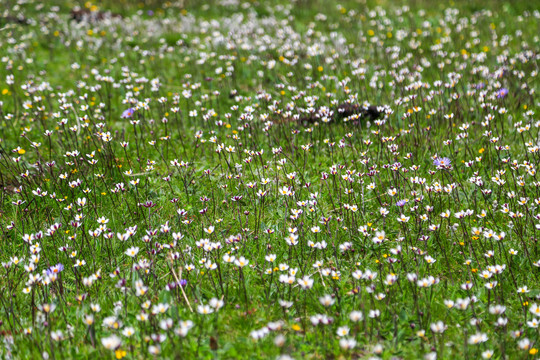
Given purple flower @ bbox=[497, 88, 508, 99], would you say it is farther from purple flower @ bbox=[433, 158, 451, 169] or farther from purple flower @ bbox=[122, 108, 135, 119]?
purple flower @ bbox=[122, 108, 135, 119]

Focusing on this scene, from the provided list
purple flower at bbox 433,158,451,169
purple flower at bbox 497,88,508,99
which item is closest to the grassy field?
purple flower at bbox 433,158,451,169

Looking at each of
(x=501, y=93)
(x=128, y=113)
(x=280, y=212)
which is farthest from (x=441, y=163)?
(x=128, y=113)

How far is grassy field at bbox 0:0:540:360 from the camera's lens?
3150 mm

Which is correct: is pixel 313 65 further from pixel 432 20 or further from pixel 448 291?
pixel 448 291

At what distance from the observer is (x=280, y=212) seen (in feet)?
14.8

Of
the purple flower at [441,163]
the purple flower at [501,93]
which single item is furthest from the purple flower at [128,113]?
the purple flower at [501,93]

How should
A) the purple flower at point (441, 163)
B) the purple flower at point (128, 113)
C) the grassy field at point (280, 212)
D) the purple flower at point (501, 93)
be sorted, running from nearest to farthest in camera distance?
the grassy field at point (280, 212) → the purple flower at point (441, 163) → the purple flower at point (501, 93) → the purple flower at point (128, 113)

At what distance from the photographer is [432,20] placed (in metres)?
10.5

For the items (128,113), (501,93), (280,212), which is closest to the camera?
(280,212)

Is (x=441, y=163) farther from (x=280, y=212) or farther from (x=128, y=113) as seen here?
(x=128, y=113)

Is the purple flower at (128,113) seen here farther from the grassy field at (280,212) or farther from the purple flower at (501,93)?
the purple flower at (501,93)

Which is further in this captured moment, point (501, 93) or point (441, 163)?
point (501, 93)

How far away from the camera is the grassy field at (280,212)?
315 centimetres

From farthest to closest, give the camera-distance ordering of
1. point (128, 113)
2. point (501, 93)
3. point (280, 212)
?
point (128, 113), point (501, 93), point (280, 212)
